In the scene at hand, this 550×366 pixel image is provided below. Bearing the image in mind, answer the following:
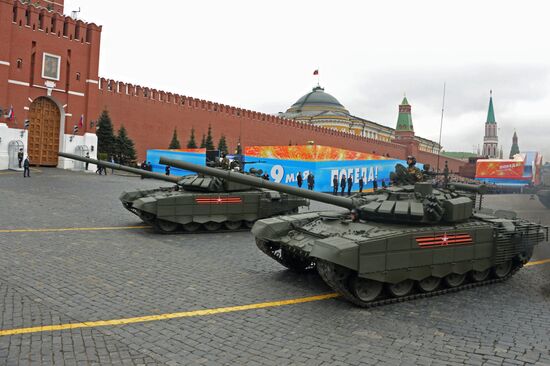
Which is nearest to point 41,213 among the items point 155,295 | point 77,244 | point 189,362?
point 77,244

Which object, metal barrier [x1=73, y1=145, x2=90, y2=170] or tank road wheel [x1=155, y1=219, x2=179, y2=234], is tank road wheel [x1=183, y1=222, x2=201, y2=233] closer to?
tank road wheel [x1=155, y1=219, x2=179, y2=234]

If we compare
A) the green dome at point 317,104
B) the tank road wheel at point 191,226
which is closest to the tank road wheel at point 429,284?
the tank road wheel at point 191,226

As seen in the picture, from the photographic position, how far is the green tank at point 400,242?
6.94 meters

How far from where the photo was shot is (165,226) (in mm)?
12461

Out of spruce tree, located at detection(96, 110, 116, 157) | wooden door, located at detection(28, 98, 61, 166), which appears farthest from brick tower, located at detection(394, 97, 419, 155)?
wooden door, located at detection(28, 98, 61, 166)

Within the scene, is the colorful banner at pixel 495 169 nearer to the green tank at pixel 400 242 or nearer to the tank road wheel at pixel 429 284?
the green tank at pixel 400 242

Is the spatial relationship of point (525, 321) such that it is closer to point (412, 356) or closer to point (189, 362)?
point (412, 356)

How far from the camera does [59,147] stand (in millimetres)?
32531

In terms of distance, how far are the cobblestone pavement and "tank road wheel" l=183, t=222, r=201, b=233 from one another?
2.02m

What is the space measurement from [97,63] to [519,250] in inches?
1265

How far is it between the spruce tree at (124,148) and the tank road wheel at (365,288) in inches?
1234

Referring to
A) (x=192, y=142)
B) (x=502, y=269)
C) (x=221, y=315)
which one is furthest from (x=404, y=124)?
(x=221, y=315)

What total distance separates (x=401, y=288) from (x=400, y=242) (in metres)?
0.86

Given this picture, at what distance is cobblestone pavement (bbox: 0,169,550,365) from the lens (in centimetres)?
505
